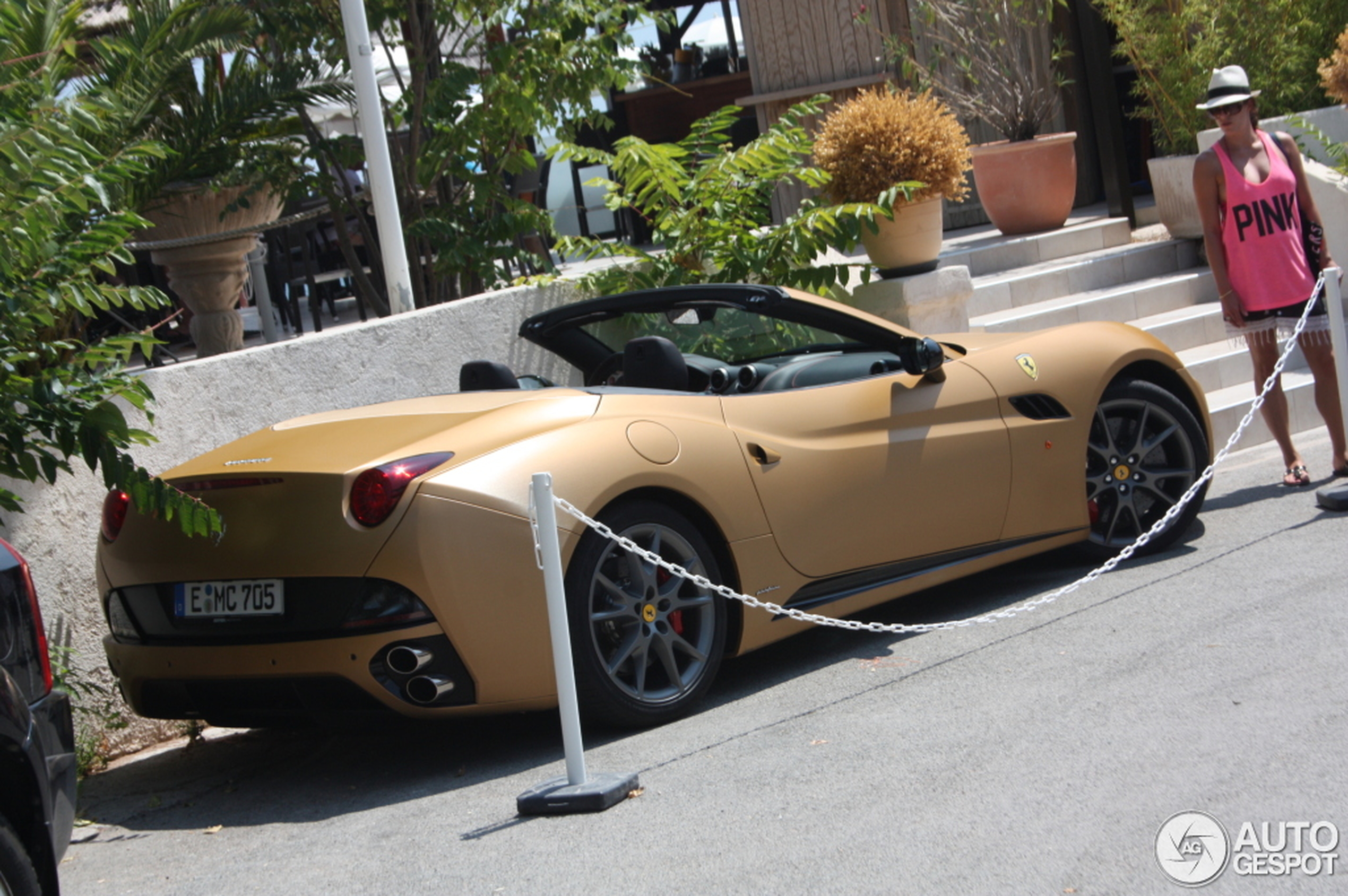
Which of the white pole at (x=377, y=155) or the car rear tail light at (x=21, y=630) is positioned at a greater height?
the white pole at (x=377, y=155)

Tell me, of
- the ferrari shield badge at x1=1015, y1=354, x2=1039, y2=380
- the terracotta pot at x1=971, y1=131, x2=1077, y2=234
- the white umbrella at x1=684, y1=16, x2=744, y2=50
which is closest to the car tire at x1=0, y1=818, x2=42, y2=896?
the ferrari shield badge at x1=1015, y1=354, x2=1039, y2=380

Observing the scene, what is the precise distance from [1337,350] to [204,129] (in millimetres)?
5207

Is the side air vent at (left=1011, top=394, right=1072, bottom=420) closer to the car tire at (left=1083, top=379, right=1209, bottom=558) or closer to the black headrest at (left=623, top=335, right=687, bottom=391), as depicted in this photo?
the car tire at (left=1083, top=379, right=1209, bottom=558)

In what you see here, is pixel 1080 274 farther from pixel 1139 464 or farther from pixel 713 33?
pixel 713 33

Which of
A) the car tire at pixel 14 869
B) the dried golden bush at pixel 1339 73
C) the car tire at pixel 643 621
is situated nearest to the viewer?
the car tire at pixel 14 869

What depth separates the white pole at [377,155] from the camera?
703 cm

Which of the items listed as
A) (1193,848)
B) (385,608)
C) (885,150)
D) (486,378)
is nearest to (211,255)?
(486,378)

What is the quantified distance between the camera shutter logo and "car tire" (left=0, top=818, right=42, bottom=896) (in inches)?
90.5

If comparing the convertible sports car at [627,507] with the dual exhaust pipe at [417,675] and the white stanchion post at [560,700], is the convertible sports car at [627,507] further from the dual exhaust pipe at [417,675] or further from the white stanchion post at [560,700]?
the white stanchion post at [560,700]

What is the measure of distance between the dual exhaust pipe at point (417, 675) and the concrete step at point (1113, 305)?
5.97 m

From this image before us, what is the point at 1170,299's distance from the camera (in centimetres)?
994

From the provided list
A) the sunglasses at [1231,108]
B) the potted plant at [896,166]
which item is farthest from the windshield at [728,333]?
the potted plant at [896,166]

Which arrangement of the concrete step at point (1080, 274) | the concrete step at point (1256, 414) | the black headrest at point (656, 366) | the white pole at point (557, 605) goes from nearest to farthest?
the white pole at point (557, 605) < the black headrest at point (656, 366) < the concrete step at point (1256, 414) < the concrete step at point (1080, 274)

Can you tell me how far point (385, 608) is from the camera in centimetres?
405
